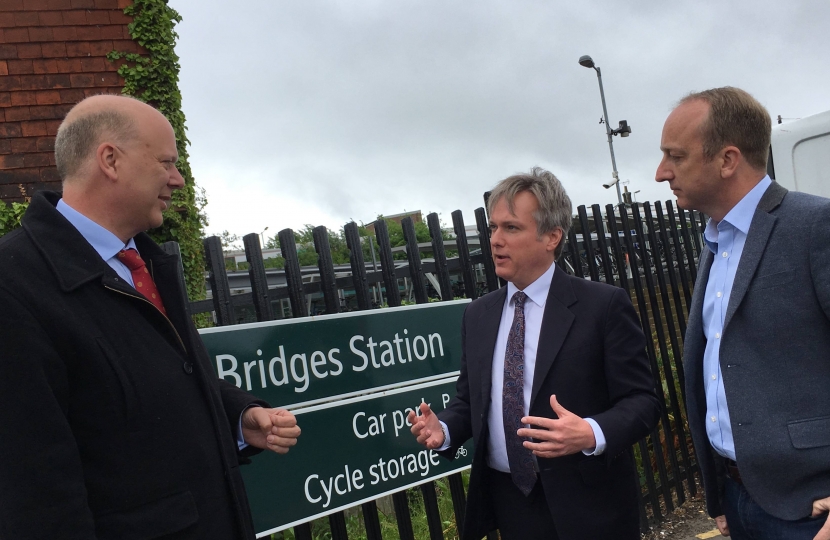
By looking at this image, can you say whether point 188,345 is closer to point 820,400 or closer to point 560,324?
point 560,324

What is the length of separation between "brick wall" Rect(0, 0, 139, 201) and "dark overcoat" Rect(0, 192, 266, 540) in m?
4.57

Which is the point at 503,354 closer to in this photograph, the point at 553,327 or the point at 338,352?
the point at 553,327

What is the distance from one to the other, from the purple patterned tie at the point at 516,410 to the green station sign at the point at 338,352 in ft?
2.79

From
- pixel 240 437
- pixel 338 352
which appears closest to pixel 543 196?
pixel 338 352

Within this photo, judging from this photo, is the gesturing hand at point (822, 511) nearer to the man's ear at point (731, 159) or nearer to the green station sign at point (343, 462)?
the man's ear at point (731, 159)

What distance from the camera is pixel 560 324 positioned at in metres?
2.37

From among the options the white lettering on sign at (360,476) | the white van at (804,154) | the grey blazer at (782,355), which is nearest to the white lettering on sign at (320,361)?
the white lettering on sign at (360,476)

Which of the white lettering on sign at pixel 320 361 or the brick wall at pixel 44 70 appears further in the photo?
the brick wall at pixel 44 70

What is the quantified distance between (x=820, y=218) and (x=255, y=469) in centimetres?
218

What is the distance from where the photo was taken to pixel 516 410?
2342mm

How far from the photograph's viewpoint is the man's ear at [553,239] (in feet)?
8.38

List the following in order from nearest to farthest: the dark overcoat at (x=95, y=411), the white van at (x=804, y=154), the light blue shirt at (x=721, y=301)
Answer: the dark overcoat at (x=95, y=411) → the light blue shirt at (x=721, y=301) → the white van at (x=804, y=154)

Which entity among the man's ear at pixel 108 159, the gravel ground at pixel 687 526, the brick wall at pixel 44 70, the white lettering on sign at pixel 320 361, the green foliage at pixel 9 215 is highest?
the brick wall at pixel 44 70

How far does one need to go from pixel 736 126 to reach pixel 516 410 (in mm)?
1183
